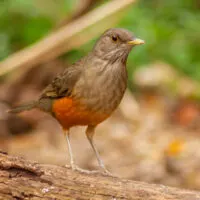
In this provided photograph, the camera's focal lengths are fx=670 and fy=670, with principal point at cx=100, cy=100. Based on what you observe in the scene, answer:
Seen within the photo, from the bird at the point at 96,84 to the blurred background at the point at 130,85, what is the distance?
1.99m

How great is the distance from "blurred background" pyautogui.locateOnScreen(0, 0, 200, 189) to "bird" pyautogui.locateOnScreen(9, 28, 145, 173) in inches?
78.4

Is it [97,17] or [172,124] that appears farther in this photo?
[172,124]

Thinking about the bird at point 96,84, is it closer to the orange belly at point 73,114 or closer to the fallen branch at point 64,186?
the orange belly at point 73,114

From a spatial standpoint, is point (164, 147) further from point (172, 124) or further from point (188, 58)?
point (188, 58)

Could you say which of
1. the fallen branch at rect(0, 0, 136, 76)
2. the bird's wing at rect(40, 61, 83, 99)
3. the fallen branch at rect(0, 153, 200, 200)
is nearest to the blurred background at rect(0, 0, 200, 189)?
the fallen branch at rect(0, 0, 136, 76)

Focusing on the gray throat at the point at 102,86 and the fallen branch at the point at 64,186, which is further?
the gray throat at the point at 102,86

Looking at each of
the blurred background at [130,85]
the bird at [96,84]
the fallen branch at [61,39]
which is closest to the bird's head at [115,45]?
the bird at [96,84]

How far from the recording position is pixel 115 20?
1001cm

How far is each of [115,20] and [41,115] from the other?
1942 millimetres

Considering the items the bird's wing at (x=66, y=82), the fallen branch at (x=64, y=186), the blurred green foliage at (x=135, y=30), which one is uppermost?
the blurred green foliage at (x=135, y=30)

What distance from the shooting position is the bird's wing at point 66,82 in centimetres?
679

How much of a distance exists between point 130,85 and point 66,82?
4667 millimetres

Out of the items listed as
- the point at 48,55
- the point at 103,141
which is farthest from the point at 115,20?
the point at 103,141

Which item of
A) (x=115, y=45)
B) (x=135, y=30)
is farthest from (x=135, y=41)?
(x=135, y=30)
